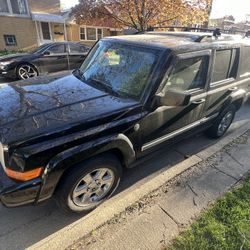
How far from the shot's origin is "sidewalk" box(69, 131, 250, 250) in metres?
2.23

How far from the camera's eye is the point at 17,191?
73.7 inches

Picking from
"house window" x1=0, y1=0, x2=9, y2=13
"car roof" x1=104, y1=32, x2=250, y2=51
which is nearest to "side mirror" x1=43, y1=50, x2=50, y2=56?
"car roof" x1=104, y1=32, x2=250, y2=51

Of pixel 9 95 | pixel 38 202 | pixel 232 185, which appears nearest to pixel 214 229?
pixel 232 185

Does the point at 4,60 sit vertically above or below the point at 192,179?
above

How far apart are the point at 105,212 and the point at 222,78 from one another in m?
2.61

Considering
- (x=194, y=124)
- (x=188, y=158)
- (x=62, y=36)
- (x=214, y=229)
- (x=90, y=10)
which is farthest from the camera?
(x=62, y=36)

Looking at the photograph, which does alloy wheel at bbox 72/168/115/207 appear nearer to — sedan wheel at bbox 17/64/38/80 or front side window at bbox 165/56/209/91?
front side window at bbox 165/56/209/91

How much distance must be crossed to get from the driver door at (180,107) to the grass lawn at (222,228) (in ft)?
3.38

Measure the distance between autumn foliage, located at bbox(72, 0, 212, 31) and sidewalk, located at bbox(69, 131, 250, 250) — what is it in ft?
24.6

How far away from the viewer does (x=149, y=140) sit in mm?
2715

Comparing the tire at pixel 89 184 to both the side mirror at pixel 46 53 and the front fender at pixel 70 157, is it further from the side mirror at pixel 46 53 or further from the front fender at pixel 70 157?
the side mirror at pixel 46 53

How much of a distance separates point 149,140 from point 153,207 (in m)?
0.80

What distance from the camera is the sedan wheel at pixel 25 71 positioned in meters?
7.64

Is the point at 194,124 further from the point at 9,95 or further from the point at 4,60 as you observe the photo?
the point at 4,60
